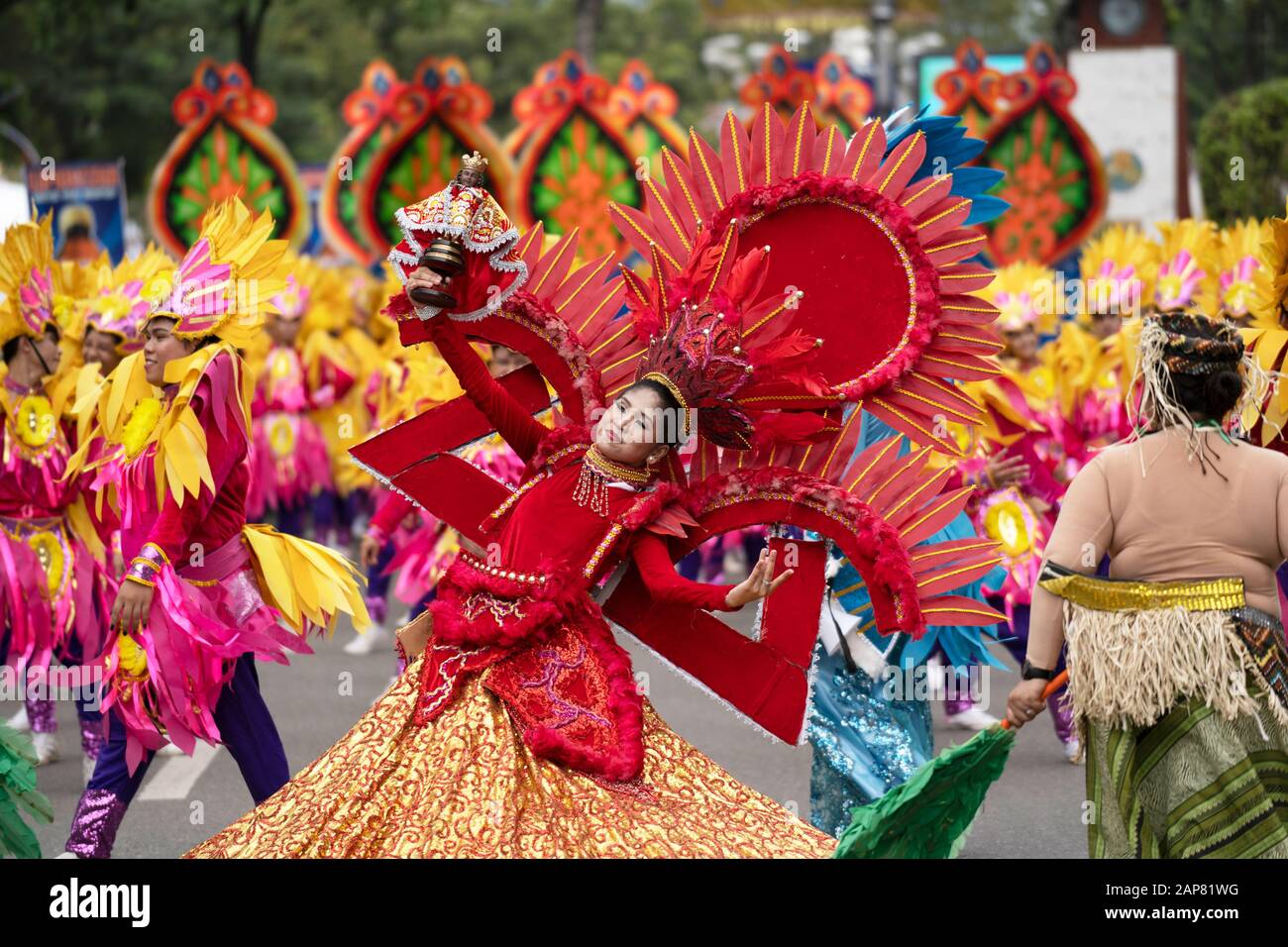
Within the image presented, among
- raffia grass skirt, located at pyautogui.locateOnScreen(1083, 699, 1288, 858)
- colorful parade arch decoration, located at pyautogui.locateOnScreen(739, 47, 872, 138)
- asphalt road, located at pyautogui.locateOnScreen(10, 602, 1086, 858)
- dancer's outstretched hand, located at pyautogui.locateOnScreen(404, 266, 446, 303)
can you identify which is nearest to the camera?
raffia grass skirt, located at pyautogui.locateOnScreen(1083, 699, 1288, 858)

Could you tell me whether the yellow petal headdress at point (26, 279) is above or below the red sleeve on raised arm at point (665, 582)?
above

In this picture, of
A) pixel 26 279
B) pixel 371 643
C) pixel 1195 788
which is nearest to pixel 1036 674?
pixel 1195 788

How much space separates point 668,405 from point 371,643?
659cm

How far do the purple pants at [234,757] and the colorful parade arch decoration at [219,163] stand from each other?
9506 millimetres

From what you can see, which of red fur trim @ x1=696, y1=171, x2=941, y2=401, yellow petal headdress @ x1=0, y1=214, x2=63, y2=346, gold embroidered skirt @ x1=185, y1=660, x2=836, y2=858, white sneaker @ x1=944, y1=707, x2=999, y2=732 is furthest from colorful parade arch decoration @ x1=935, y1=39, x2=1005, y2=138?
gold embroidered skirt @ x1=185, y1=660, x2=836, y2=858

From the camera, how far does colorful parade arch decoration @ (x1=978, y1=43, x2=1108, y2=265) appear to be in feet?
48.0

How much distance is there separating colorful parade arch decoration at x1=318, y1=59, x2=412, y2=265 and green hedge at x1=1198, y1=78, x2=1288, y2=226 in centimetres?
952

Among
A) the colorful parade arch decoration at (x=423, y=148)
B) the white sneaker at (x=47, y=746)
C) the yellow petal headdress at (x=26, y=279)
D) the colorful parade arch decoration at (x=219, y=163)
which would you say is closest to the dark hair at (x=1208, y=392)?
the yellow petal headdress at (x=26, y=279)

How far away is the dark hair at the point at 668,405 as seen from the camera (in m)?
4.86

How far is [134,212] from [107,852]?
132 ft

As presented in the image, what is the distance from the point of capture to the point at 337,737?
8688 millimetres

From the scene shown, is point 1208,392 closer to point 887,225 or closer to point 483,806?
point 887,225

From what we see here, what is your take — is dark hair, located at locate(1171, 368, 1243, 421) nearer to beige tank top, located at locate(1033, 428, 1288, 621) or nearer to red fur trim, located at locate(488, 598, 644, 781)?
beige tank top, located at locate(1033, 428, 1288, 621)

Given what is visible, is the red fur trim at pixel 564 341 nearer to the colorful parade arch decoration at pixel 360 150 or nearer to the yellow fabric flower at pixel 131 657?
the yellow fabric flower at pixel 131 657
